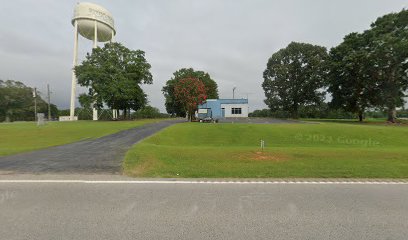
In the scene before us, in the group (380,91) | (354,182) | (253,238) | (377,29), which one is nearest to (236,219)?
(253,238)

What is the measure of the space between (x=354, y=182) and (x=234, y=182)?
325 cm

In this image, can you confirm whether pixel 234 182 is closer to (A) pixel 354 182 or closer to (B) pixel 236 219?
(B) pixel 236 219

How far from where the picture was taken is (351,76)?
37125mm

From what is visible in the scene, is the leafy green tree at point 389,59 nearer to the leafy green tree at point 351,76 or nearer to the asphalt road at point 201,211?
the leafy green tree at point 351,76

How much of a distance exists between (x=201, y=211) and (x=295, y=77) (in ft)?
178

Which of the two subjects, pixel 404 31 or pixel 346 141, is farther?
pixel 404 31

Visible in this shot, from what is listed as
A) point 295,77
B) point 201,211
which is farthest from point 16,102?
point 201,211

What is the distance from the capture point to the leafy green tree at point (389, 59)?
32156mm

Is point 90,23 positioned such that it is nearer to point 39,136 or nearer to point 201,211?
point 39,136

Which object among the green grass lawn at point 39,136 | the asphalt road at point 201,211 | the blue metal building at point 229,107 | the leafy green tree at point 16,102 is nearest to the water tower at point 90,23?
the green grass lawn at point 39,136

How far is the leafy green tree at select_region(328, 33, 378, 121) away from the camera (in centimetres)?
3509

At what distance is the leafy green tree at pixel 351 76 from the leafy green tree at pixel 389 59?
860mm

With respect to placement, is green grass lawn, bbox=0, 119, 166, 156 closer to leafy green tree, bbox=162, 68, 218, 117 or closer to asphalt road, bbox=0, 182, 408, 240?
asphalt road, bbox=0, 182, 408, 240

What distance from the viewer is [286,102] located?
53625 mm
